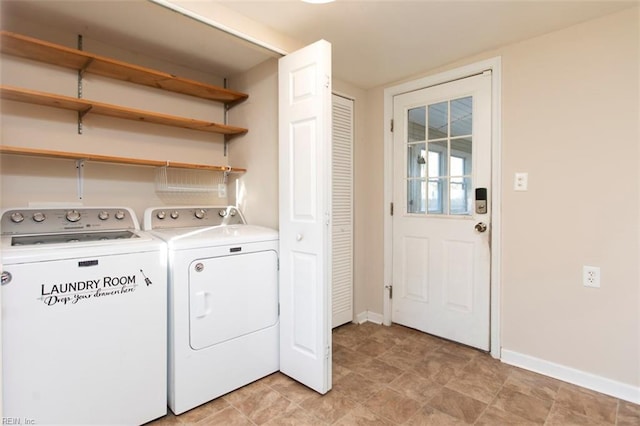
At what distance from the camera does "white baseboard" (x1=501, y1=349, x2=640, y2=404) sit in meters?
1.85

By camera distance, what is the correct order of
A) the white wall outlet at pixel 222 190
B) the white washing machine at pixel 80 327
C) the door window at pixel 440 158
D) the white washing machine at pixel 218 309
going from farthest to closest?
1. the white wall outlet at pixel 222 190
2. the door window at pixel 440 158
3. the white washing machine at pixel 218 309
4. the white washing machine at pixel 80 327

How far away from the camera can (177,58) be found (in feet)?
7.95

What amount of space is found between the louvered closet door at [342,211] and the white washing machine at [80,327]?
1.49 meters

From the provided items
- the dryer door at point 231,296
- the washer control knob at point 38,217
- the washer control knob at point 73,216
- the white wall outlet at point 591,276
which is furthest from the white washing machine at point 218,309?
the white wall outlet at point 591,276

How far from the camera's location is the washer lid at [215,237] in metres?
1.75

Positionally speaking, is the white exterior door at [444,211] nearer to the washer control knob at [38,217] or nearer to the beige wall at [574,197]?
the beige wall at [574,197]

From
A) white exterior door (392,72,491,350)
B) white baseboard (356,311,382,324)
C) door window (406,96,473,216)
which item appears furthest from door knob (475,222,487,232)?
white baseboard (356,311,382,324)

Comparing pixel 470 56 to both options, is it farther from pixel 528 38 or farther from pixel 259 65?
pixel 259 65

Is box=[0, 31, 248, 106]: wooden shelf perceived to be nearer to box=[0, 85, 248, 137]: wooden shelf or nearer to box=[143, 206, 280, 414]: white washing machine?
box=[0, 85, 248, 137]: wooden shelf

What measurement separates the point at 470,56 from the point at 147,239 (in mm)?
2463

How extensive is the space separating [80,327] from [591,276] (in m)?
2.71

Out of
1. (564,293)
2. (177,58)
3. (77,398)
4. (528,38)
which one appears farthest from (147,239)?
(528,38)

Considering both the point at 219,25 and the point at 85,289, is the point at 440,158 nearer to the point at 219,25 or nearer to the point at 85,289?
the point at 219,25

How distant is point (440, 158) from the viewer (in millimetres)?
2662
